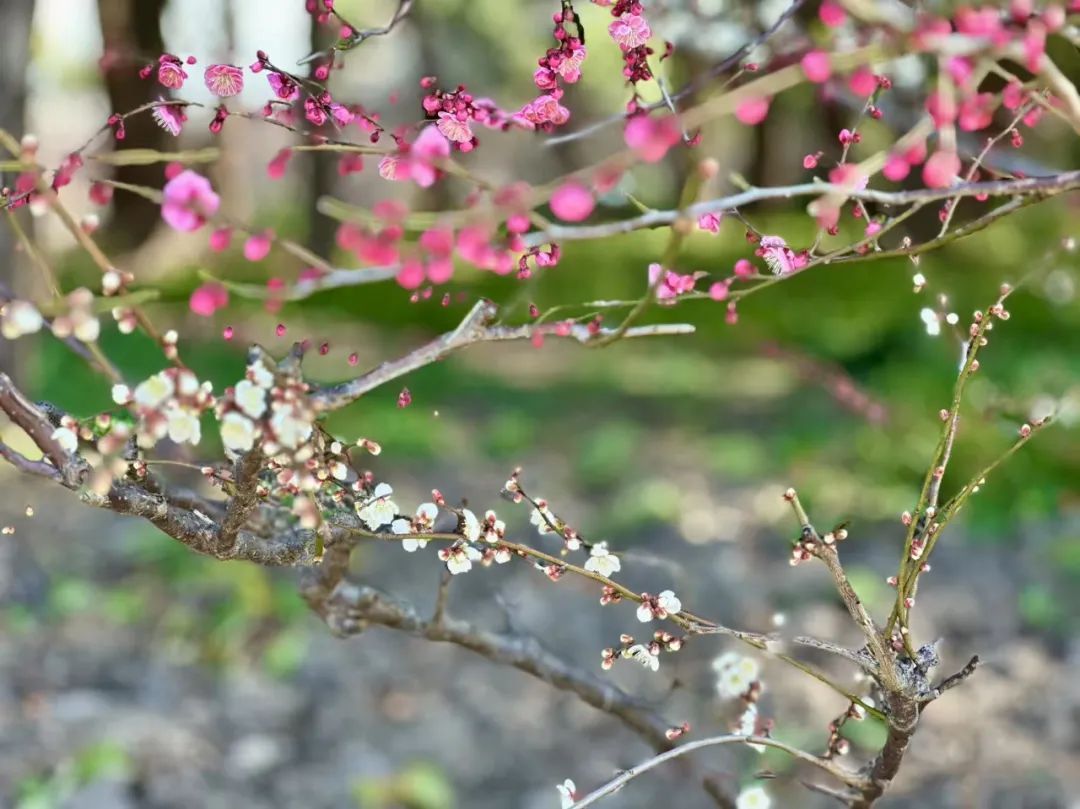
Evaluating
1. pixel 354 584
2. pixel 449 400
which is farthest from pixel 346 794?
pixel 449 400

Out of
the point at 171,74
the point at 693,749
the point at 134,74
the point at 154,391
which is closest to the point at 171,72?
the point at 171,74

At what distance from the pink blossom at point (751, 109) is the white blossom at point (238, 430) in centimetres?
58

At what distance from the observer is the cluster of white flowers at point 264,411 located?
1.15 m

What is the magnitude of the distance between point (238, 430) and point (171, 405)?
7 cm

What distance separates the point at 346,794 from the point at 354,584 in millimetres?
1378

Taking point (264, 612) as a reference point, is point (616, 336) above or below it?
above

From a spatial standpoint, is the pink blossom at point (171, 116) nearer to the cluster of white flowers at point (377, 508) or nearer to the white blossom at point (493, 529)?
the cluster of white flowers at point (377, 508)

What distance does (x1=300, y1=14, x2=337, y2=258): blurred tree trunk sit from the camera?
29.6ft

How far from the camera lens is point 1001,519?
4531mm

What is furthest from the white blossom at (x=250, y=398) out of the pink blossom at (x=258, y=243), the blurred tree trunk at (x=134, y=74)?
the blurred tree trunk at (x=134, y=74)

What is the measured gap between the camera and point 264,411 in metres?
1.19

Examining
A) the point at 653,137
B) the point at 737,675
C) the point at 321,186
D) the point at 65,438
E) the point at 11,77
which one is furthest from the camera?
the point at 321,186

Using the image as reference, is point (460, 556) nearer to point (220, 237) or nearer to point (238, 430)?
point (238, 430)

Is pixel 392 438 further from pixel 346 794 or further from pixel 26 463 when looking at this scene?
pixel 26 463
